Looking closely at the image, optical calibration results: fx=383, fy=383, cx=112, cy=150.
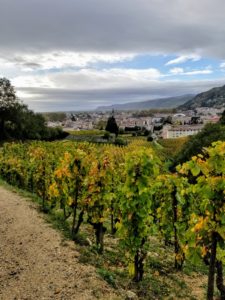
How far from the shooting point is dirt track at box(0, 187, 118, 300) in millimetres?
7617

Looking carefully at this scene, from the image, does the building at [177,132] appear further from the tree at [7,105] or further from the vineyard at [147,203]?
the vineyard at [147,203]

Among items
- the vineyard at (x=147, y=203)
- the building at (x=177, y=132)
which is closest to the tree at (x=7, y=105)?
the vineyard at (x=147, y=203)

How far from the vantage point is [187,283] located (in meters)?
10.1

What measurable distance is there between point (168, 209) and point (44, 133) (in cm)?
7645

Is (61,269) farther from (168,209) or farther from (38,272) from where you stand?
(168,209)

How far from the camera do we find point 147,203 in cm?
864

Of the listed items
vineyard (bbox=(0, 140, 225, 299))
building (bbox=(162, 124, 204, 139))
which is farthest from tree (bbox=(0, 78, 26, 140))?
building (bbox=(162, 124, 204, 139))

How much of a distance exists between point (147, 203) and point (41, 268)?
280 centimetres

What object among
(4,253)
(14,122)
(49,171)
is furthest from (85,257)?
(14,122)

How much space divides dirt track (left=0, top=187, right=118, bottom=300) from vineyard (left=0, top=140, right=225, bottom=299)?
67 centimetres

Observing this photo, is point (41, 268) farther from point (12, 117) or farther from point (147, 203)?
point (12, 117)

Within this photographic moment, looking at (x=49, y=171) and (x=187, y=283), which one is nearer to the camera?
(x=187, y=283)

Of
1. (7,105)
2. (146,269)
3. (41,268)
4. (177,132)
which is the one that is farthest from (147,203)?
(177,132)

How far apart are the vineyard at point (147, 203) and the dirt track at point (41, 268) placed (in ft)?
2.20
